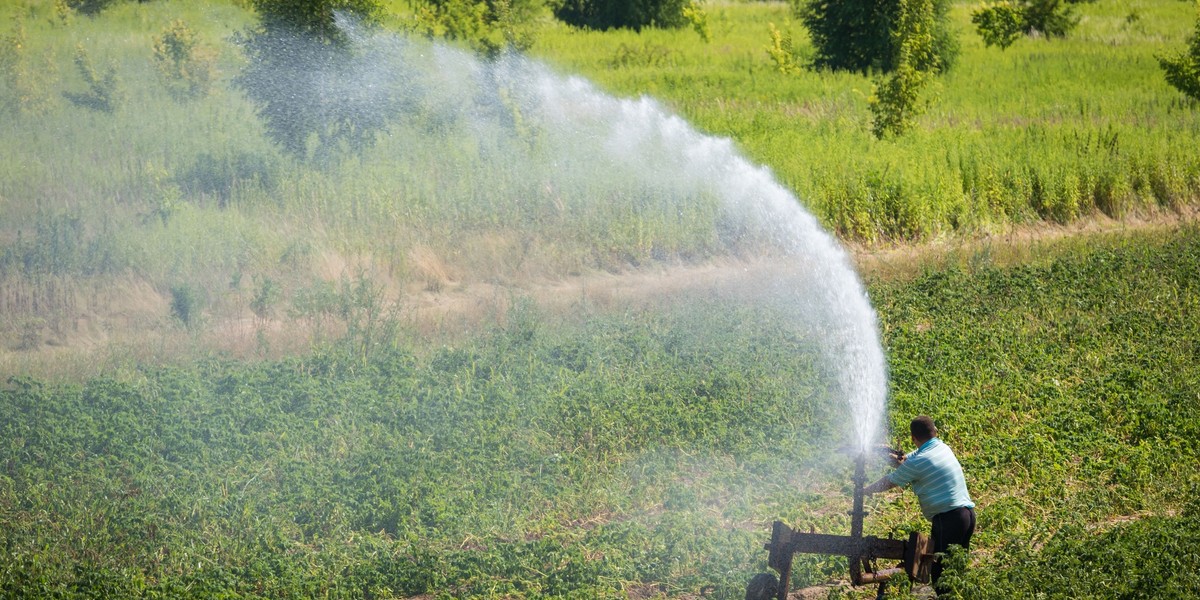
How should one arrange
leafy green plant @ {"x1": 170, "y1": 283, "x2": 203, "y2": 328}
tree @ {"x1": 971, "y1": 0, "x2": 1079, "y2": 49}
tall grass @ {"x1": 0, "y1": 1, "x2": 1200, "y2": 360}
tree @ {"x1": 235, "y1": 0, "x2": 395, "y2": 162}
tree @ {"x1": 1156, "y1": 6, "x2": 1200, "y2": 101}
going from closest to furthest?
leafy green plant @ {"x1": 170, "y1": 283, "x2": 203, "y2": 328}
tall grass @ {"x1": 0, "y1": 1, "x2": 1200, "y2": 360}
tree @ {"x1": 235, "y1": 0, "x2": 395, "y2": 162}
tree @ {"x1": 1156, "y1": 6, "x2": 1200, "y2": 101}
tree @ {"x1": 971, "y1": 0, "x2": 1079, "y2": 49}

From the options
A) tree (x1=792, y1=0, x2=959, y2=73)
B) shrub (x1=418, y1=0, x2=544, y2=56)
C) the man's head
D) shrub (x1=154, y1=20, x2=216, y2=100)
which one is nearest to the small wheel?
the man's head

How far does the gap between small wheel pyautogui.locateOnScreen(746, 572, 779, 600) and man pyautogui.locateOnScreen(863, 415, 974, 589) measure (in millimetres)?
840

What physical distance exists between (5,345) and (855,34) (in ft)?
80.6

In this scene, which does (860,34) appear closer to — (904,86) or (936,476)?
(904,86)

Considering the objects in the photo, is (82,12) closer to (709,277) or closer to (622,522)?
(709,277)

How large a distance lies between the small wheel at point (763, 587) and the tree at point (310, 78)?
Answer: 13041 millimetres

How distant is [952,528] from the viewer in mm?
8047

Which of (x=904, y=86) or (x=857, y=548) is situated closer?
(x=857, y=548)

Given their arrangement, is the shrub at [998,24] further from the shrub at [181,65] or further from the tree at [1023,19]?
the shrub at [181,65]

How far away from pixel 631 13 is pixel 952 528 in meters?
36.9

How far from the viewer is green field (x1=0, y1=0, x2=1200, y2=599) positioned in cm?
884

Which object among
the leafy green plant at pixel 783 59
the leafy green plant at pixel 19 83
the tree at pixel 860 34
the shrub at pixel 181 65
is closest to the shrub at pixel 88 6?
the shrub at pixel 181 65

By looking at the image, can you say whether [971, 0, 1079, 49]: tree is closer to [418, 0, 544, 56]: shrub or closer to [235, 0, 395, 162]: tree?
[418, 0, 544, 56]: shrub

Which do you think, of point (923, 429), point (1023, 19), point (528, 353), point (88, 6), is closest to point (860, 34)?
point (1023, 19)
